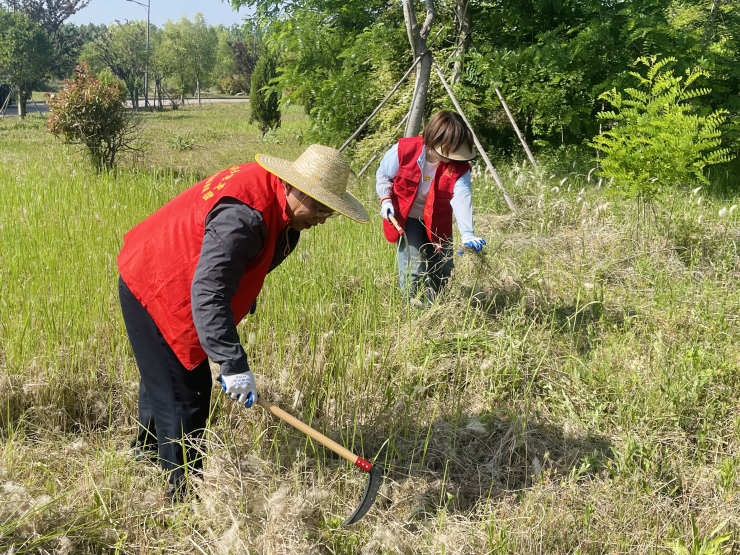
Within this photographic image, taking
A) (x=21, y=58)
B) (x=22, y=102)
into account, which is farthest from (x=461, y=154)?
(x=21, y=58)

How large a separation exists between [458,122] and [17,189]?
13.4 ft

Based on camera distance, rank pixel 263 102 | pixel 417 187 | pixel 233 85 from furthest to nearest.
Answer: pixel 233 85 → pixel 263 102 → pixel 417 187

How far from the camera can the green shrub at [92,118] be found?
7.45 m

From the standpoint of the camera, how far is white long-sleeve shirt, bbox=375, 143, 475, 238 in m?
3.19

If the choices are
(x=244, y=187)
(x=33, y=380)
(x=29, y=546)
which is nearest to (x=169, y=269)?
(x=244, y=187)

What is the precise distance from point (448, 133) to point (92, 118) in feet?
20.1

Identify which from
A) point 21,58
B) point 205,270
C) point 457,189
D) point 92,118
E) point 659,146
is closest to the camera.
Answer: point 205,270

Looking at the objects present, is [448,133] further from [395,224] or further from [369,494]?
[369,494]

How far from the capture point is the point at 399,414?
8.21ft

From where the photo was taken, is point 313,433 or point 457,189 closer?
point 313,433

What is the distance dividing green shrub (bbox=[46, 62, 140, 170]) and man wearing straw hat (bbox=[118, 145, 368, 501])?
6.21 metres

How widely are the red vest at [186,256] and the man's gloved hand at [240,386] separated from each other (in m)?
0.25

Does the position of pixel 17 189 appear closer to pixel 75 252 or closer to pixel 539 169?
pixel 75 252

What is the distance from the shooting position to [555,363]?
2936 mm
